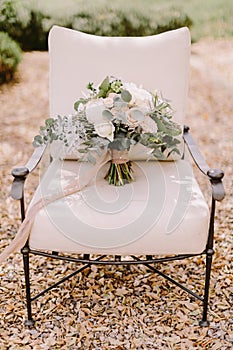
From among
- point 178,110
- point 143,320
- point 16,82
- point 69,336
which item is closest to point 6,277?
point 69,336

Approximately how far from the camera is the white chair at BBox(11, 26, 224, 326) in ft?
6.31

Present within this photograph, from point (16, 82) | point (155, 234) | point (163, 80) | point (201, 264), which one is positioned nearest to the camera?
point (155, 234)

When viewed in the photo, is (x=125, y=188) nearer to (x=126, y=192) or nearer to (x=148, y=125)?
(x=126, y=192)

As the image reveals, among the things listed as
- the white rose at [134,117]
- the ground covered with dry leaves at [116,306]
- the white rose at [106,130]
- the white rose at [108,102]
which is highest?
the white rose at [108,102]

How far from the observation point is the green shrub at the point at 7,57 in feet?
15.7

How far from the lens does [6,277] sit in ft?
7.91

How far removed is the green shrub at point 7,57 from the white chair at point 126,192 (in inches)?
103

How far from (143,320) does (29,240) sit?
58 cm

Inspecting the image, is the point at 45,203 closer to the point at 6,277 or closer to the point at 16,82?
the point at 6,277

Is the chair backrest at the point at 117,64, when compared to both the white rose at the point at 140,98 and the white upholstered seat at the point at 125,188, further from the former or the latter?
the white rose at the point at 140,98

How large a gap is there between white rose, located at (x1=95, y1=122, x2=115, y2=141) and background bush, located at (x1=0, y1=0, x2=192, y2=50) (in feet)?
11.3

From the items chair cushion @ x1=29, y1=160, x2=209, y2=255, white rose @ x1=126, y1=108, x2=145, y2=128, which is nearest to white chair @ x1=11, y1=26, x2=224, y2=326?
chair cushion @ x1=29, y1=160, x2=209, y2=255

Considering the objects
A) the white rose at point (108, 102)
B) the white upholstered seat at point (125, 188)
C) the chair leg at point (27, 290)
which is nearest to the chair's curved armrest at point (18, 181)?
the white upholstered seat at point (125, 188)

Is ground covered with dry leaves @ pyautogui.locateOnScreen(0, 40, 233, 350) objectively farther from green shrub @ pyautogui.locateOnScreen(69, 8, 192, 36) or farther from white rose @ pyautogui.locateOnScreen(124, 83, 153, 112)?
green shrub @ pyautogui.locateOnScreen(69, 8, 192, 36)
